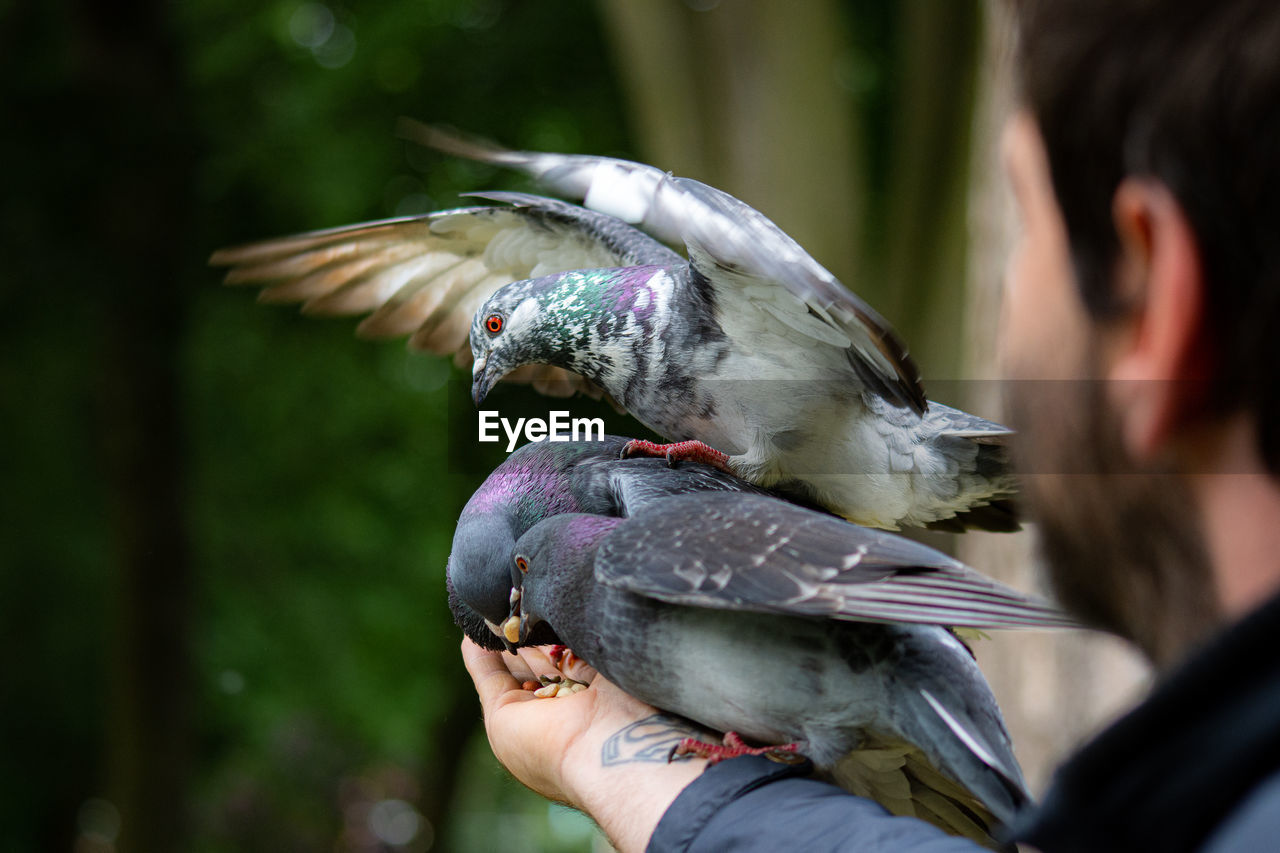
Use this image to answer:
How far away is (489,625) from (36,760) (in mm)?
10197

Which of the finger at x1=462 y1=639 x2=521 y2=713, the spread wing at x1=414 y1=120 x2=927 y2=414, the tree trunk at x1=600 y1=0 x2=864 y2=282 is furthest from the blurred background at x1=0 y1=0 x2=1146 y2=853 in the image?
the finger at x1=462 y1=639 x2=521 y2=713

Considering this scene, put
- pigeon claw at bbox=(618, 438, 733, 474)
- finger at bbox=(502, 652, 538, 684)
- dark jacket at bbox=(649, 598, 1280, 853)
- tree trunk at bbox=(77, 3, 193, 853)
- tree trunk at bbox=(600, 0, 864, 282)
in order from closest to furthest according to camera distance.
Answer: dark jacket at bbox=(649, 598, 1280, 853) → pigeon claw at bbox=(618, 438, 733, 474) → finger at bbox=(502, 652, 538, 684) → tree trunk at bbox=(600, 0, 864, 282) → tree trunk at bbox=(77, 3, 193, 853)

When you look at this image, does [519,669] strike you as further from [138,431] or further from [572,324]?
[138,431]

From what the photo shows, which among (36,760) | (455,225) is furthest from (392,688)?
(455,225)

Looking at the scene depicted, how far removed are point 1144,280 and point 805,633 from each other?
3.52 ft

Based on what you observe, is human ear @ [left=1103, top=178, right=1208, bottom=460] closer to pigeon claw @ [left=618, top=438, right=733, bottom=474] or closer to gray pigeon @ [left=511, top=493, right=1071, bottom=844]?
gray pigeon @ [left=511, top=493, right=1071, bottom=844]

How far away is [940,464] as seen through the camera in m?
2.55

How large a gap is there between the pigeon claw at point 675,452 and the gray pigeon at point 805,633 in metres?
0.36

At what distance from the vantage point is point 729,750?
6.95 feet

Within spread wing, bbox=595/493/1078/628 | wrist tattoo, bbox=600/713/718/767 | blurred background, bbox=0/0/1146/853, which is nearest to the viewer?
spread wing, bbox=595/493/1078/628

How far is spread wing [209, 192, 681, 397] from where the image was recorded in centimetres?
→ 302

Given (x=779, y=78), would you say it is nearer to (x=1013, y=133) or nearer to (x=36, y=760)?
(x=1013, y=133)

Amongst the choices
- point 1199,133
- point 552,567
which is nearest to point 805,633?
point 552,567

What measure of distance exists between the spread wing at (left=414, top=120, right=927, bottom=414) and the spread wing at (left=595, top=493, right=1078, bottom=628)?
1.15 feet
